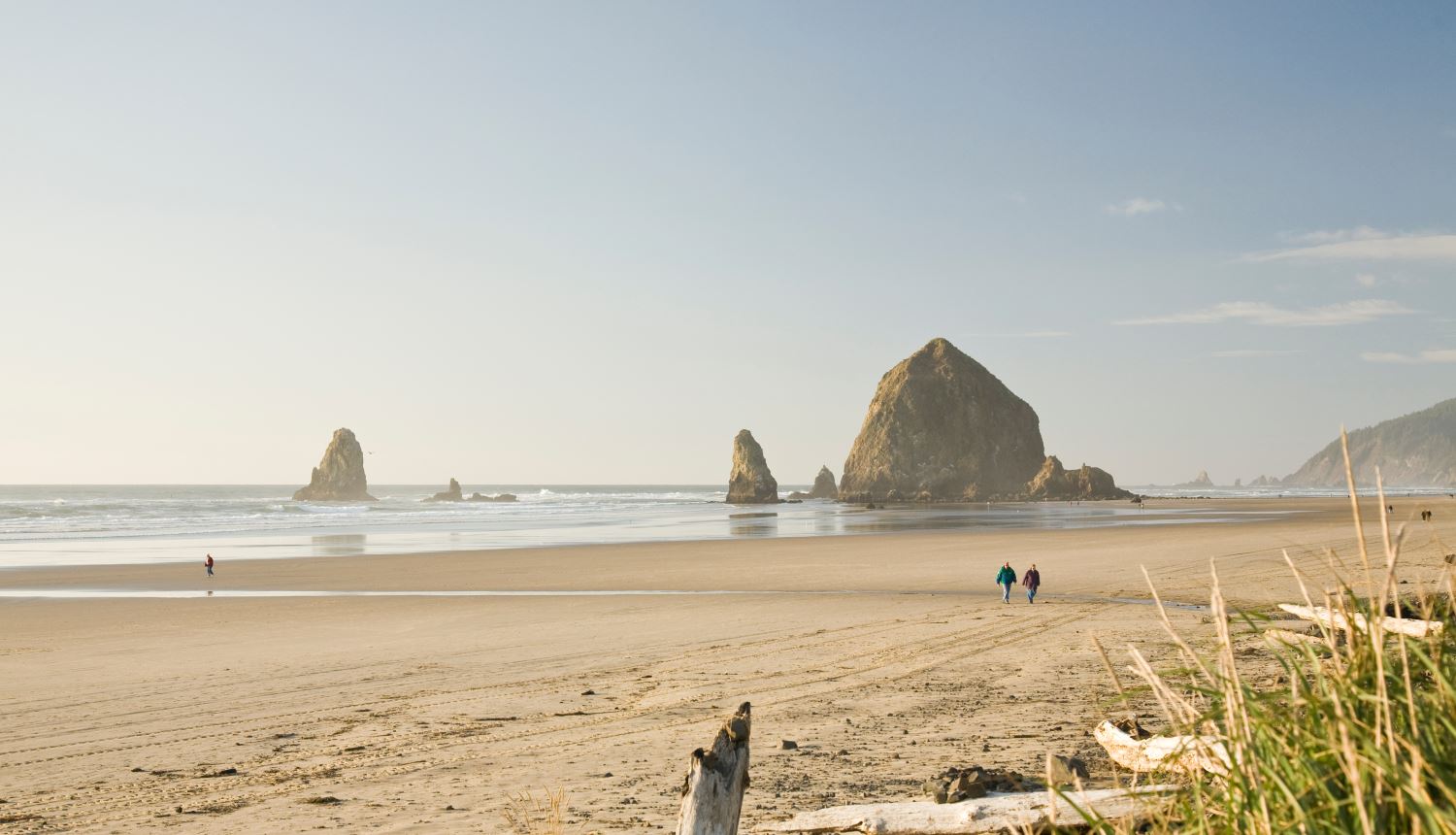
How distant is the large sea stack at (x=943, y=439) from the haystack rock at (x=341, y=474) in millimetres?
66507

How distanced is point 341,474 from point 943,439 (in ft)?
266

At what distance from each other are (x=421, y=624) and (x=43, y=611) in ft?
28.1

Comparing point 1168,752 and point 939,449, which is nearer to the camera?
point 1168,752

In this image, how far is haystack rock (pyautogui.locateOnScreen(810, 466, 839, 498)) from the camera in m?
141

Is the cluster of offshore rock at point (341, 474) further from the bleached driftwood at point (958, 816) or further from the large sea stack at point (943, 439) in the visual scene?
the bleached driftwood at point (958, 816)

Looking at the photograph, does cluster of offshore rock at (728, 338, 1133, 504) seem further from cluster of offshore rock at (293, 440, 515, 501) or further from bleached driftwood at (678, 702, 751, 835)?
bleached driftwood at (678, 702, 751, 835)

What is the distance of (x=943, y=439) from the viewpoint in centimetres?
13138

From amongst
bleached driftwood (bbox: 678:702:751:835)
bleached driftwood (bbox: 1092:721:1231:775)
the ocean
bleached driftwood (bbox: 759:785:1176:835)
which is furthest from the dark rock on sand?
the ocean

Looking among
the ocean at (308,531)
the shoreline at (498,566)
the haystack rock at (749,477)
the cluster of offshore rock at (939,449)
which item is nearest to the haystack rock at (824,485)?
the cluster of offshore rock at (939,449)

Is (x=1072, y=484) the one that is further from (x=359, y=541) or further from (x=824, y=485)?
(x=359, y=541)

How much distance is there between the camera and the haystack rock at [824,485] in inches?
5561

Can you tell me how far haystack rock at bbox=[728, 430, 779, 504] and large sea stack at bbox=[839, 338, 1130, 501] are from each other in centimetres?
1089

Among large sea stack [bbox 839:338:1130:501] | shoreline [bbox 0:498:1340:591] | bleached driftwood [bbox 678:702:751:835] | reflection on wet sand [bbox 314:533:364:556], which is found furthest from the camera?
large sea stack [bbox 839:338:1130:501]

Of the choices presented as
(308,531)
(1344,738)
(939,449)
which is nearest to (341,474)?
(939,449)
